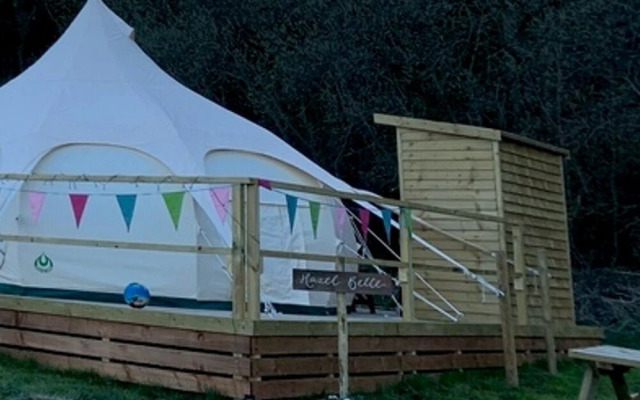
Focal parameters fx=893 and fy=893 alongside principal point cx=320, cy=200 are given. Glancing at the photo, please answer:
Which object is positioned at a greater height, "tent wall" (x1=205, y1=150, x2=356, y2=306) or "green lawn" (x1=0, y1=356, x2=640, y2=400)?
"tent wall" (x1=205, y1=150, x2=356, y2=306)

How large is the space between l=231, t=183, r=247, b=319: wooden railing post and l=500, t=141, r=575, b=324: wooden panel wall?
408 cm

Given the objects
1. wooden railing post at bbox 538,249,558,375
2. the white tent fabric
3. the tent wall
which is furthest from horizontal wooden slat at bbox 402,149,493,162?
wooden railing post at bbox 538,249,558,375

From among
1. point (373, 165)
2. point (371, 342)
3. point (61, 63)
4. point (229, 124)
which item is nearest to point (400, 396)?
point (371, 342)

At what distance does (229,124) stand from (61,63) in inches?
79.2

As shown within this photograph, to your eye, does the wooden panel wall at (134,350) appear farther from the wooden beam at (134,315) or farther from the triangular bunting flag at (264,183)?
the triangular bunting flag at (264,183)

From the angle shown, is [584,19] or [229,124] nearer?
[229,124]

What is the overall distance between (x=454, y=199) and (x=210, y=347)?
13.9 ft

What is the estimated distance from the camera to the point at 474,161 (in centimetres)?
954

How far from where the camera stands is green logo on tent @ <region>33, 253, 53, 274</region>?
8.24 metres

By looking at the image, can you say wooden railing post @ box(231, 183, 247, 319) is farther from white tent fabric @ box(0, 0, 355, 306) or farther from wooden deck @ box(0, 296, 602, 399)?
white tent fabric @ box(0, 0, 355, 306)

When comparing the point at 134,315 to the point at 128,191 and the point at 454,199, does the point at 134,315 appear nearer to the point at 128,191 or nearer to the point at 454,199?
the point at 128,191

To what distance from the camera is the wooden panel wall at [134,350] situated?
6.10 m

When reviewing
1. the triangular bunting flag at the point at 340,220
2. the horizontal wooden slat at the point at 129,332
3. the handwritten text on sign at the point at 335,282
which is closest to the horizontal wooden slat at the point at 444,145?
the triangular bunting flag at the point at 340,220

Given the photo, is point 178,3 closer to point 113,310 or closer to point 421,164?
point 421,164
